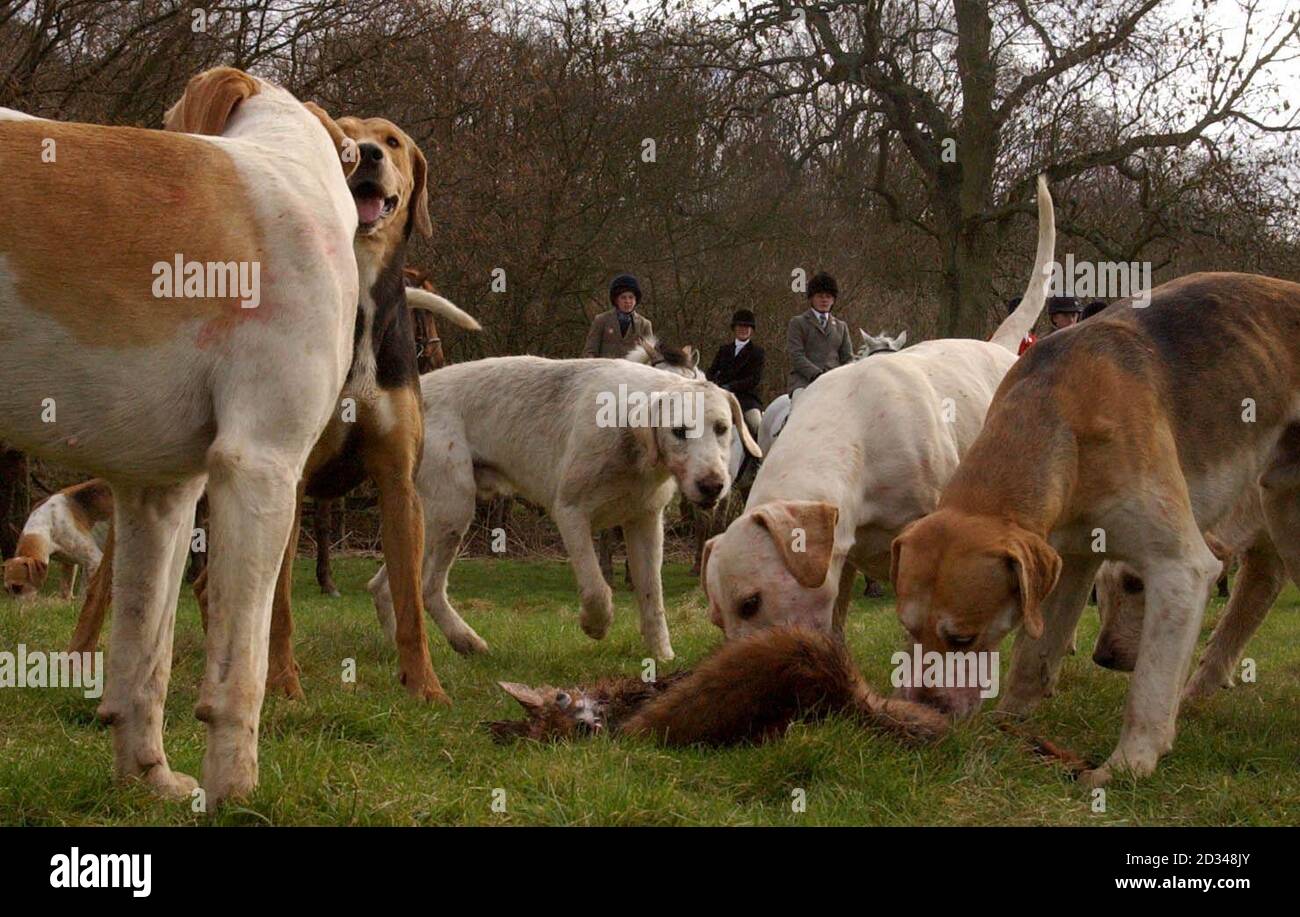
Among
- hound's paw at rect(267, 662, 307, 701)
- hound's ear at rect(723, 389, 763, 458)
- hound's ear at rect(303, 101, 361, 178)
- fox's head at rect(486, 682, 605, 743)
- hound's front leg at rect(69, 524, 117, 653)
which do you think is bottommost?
hound's paw at rect(267, 662, 307, 701)

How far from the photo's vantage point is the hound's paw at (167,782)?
3416mm

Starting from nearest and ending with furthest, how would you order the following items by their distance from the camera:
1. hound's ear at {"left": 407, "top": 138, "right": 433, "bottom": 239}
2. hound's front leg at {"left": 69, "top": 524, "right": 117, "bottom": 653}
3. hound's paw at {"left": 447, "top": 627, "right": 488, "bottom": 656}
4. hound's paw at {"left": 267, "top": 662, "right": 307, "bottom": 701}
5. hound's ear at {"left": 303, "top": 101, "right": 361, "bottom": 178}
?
hound's ear at {"left": 303, "top": 101, "right": 361, "bottom": 178}, hound's paw at {"left": 267, "top": 662, "right": 307, "bottom": 701}, hound's front leg at {"left": 69, "top": 524, "right": 117, "bottom": 653}, hound's ear at {"left": 407, "top": 138, "right": 433, "bottom": 239}, hound's paw at {"left": 447, "top": 627, "right": 488, "bottom": 656}

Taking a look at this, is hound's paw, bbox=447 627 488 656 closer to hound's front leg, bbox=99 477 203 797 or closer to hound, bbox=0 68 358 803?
hound's front leg, bbox=99 477 203 797

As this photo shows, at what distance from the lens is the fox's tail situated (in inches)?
162

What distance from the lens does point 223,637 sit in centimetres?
300

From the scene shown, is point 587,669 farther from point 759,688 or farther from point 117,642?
point 117,642

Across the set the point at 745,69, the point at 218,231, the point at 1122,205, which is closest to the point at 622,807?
the point at 218,231

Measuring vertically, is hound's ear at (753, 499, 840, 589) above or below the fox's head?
above

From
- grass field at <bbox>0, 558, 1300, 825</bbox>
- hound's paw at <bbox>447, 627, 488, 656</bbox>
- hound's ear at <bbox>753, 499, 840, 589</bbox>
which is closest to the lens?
grass field at <bbox>0, 558, 1300, 825</bbox>

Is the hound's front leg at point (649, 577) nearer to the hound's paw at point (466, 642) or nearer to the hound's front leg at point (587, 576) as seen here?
the hound's front leg at point (587, 576)

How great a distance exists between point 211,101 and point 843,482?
296 cm

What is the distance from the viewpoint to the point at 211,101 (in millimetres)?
3699

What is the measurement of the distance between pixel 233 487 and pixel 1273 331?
149 inches

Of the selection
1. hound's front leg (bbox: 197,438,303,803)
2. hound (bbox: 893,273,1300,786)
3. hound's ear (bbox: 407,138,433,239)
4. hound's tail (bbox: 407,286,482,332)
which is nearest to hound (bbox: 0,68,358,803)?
hound's front leg (bbox: 197,438,303,803)
